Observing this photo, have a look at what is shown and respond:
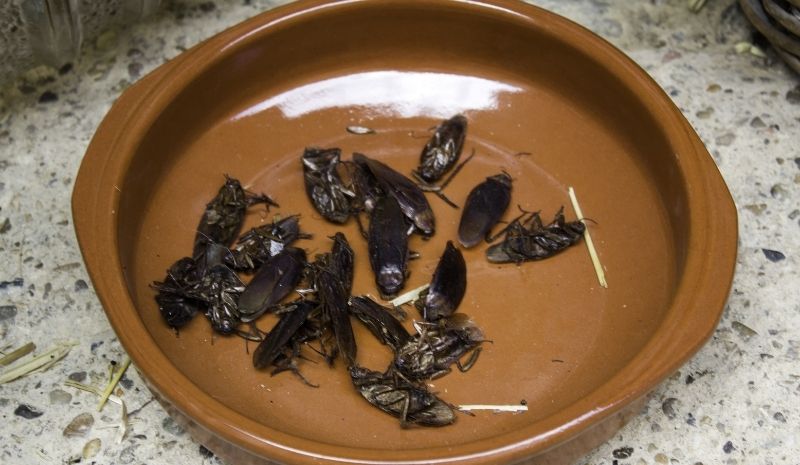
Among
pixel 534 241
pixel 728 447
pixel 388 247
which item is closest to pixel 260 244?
pixel 388 247

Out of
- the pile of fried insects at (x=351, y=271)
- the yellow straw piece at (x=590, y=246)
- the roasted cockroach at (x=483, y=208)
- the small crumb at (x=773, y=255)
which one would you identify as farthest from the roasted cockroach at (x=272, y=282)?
the small crumb at (x=773, y=255)

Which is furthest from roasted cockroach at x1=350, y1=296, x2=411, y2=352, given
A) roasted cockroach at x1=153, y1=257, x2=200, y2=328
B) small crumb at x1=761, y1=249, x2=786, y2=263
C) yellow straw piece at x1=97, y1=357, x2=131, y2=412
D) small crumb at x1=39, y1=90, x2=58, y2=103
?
small crumb at x1=39, y1=90, x2=58, y2=103

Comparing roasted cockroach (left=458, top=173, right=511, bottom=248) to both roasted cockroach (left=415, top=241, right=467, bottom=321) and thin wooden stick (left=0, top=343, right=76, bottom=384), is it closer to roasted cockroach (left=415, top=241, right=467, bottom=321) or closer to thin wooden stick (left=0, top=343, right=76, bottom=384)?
roasted cockroach (left=415, top=241, right=467, bottom=321)

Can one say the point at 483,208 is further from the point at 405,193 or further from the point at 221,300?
the point at 221,300

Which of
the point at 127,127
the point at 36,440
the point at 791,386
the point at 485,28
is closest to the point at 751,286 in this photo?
the point at 791,386

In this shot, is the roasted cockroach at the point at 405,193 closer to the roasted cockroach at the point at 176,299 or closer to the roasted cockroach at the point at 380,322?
the roasted cockroach at the point at 380,322

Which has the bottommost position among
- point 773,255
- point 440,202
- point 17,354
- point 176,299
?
point 17,354

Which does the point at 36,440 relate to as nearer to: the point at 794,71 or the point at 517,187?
the point at 517,187
